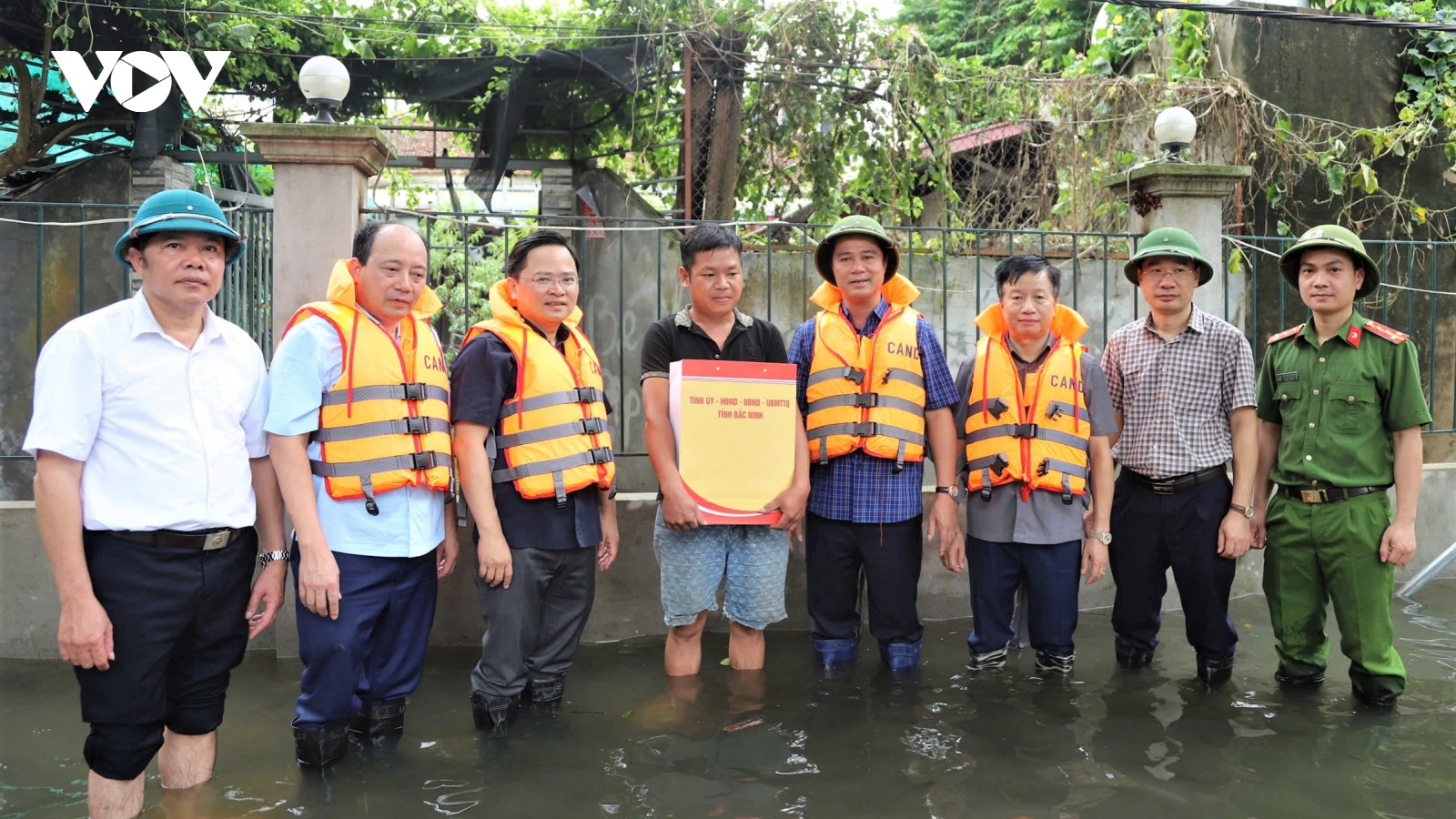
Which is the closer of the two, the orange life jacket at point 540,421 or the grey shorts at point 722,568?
the orange life jacket at point 540,421

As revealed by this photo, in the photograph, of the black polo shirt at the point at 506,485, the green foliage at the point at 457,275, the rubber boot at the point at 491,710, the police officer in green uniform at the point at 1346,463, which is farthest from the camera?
the green foliage at the point at 457,275

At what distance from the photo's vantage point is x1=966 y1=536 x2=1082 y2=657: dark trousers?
4176mm

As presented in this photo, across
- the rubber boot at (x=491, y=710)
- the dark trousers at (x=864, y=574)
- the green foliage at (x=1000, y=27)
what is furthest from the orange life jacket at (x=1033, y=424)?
the green foliage at (x=1000, y=27)

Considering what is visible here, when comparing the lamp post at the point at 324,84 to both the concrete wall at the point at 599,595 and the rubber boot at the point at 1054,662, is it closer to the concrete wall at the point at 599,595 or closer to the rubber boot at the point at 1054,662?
the concrete wall at the point at 599,595

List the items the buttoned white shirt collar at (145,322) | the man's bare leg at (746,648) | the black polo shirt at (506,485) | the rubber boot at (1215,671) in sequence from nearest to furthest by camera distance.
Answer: the buttoned white shirt collar at (145,322) < the black polo shirt at (506,485) < the rubber boot at (1215,671) < the man's bare leg at (746,648)

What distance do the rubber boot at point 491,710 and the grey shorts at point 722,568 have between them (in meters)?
0.77

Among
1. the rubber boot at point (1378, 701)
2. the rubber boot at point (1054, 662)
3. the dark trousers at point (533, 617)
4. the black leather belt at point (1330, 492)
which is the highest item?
the black leather belt at point (1330, 492)

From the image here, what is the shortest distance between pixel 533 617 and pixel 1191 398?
9.06 feet

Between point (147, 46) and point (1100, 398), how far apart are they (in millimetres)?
7947

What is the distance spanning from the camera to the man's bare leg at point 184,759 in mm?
3123

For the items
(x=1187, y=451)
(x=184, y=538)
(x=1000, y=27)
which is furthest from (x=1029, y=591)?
(x=1000, y=27)

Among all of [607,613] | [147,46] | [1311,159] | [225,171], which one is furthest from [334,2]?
[1311,159]

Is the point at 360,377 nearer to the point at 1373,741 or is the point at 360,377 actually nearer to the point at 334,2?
the point at 1373,741

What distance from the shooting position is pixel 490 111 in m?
9.13
